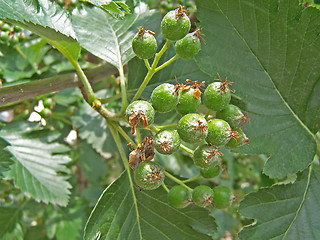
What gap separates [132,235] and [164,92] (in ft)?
2.58

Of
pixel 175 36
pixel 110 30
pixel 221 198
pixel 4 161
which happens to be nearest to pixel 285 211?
pixel 221 198

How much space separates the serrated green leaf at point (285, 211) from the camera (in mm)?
1733

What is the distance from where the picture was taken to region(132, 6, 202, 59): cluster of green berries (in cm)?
140

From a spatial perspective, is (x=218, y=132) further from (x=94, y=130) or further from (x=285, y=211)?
(x=94, y=130)

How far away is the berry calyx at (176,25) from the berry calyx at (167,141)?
0.40 metres

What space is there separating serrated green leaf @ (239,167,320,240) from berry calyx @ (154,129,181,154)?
0.64m

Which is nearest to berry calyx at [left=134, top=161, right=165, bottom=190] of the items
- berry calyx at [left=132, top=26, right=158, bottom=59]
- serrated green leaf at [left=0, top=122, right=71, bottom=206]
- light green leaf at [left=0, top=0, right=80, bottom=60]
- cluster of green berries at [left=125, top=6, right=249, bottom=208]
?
cluster of green berries at [left=125, top=6, right=249, bottom=208]

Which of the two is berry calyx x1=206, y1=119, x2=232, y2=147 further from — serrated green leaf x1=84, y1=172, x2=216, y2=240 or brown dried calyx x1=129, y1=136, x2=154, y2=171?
serrated green leaf x1=84, y1=172, x2=216, y2=240

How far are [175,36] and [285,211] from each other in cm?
108

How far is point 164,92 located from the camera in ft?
4.53

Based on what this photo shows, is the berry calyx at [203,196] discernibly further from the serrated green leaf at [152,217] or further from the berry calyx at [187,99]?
the berry calyx at [187,99]

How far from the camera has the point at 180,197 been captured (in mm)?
1540

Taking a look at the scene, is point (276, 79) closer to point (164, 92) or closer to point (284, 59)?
point (284, 59)

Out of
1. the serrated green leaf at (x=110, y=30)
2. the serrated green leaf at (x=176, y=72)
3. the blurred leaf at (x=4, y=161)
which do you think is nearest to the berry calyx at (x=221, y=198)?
the serrated green leaf at (x=176, y=72)
